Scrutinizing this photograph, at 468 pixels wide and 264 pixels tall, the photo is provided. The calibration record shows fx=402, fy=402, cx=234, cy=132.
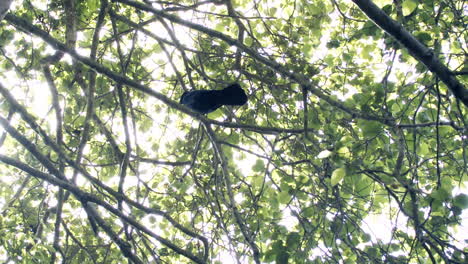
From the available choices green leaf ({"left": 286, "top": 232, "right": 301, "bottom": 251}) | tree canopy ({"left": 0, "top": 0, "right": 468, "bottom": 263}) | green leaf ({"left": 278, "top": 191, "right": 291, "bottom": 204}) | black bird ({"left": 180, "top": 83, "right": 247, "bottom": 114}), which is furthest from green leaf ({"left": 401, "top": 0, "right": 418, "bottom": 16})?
black bird ({"left": 180, "top": 83, "right": 247, "bottom": 114})

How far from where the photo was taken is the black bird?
4.01 m

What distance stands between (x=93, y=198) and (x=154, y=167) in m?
1.81

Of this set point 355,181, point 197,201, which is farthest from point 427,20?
point 197,201

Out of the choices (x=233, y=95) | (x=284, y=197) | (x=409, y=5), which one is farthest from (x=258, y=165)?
(x=409, y=5)

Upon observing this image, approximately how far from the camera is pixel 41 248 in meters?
3.51

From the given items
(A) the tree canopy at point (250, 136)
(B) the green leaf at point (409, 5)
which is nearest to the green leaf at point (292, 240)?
(A) the tree canopy at point (250, 136)

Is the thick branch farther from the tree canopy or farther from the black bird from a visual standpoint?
the black bird

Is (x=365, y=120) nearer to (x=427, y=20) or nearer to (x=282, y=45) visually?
(x=427, y=20)

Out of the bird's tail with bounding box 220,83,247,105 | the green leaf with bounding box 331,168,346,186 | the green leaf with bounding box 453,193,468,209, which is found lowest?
the green leaf with bounding box 453,193,468,209

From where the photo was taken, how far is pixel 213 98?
4105 mm

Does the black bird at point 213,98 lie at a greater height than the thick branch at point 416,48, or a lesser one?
greater

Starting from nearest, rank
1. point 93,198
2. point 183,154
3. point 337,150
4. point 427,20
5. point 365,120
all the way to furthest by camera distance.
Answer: point 337,150 → point 365,120 → point 93,198 → point 427,20 → point 183,154

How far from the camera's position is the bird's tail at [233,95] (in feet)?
13.1

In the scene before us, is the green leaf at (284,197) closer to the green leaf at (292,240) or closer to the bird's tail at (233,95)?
the green leaf at (292,240)
